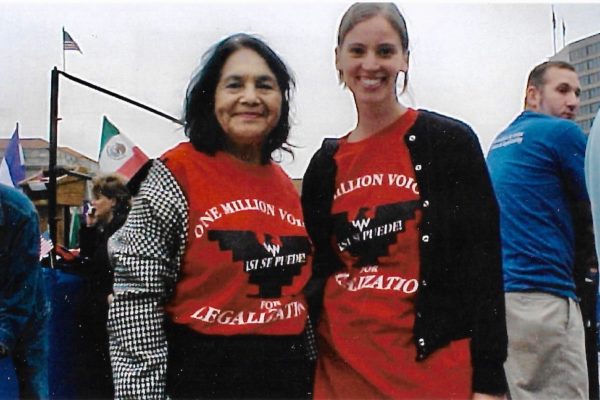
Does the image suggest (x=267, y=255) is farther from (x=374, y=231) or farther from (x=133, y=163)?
(x=133, y=163)

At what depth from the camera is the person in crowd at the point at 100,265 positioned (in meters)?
1.50

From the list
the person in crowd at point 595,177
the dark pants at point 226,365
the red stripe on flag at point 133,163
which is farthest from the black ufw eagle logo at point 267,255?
the person in crowd at point 595,177

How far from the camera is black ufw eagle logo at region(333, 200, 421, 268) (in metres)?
1.51

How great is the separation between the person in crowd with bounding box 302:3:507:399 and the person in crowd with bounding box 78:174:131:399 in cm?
39

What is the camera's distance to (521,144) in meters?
1.69

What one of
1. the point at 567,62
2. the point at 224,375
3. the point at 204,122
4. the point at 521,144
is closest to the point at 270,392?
the point at 224,375

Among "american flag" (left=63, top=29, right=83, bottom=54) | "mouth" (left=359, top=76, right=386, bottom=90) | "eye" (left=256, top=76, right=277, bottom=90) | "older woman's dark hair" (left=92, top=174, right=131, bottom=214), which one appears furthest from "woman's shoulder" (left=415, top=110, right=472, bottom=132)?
"american flag" (left=63, top=29, right=83, bottom=54)

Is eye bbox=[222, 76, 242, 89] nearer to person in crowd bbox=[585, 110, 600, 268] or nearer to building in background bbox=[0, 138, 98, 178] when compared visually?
building in background bbox=[0, 138, 98, 178]

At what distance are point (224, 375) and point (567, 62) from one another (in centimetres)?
103

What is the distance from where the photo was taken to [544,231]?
1.70 meters

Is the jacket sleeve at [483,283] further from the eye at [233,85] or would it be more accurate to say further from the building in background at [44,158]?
the building in background at [44,158]

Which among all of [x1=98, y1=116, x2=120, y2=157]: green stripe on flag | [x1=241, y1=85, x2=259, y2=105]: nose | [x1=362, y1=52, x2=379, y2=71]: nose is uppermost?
[x1=362, y1=52, x2=379, y2=71]: nose

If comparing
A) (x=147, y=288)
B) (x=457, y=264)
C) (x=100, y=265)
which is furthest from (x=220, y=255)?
(x=457, y=264)

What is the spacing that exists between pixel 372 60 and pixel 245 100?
281 millimetres
